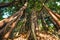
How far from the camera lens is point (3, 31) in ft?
11.2

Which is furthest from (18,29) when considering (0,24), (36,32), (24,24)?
(0,24)

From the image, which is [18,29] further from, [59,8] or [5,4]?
[59,8]

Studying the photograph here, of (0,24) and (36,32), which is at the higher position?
(0,24)

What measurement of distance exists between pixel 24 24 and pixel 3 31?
1525 mm

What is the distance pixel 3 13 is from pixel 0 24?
2161 millimetres

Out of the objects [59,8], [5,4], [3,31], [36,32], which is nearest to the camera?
[3,31]

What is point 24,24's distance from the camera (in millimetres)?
4902

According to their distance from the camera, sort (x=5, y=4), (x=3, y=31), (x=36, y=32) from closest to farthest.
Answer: (x=3, y=31)
(x=36, y=32)
(x=5, y=4)

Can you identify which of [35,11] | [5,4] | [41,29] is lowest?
[41,29]

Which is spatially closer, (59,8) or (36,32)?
(36,32)

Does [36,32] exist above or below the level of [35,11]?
below

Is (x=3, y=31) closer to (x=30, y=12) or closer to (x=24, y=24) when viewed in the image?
(x=24, y=24)

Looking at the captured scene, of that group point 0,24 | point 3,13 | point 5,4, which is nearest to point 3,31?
point 0,24

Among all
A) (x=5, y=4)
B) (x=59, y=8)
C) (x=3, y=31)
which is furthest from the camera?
(x=59, y=8)
